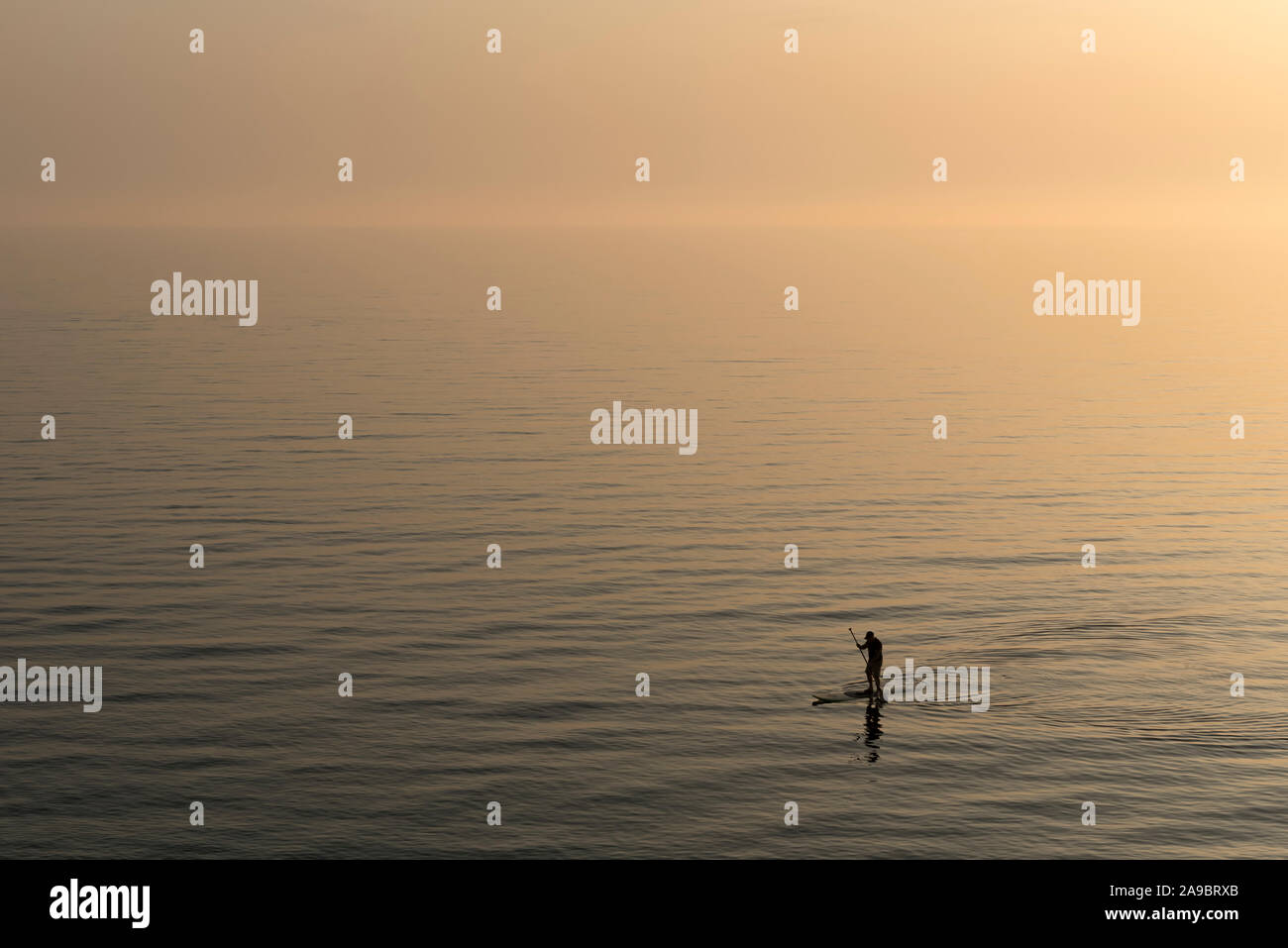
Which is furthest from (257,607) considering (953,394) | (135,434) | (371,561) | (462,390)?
(953,394)

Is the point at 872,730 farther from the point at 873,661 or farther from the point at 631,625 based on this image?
the point at 631,625

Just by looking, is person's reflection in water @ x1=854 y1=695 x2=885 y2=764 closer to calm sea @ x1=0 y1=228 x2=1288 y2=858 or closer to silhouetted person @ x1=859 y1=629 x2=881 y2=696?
calm sea @ x1=0 y1=228 x2=1288 y2=858

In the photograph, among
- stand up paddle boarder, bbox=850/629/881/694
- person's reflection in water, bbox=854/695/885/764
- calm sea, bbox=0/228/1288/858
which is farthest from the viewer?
stand up paddle boarder, bbox=850/629/881/694

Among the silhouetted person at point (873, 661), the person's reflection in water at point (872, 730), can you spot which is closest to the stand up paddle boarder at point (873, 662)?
the silhouetted person at point (873, 661)

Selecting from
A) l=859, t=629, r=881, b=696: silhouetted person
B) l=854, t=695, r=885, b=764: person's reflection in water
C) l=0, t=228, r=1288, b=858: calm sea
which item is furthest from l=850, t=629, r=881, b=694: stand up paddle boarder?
l=0, t=228, r=1288, b=858: calm sea

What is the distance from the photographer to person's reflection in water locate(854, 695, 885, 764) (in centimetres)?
4497

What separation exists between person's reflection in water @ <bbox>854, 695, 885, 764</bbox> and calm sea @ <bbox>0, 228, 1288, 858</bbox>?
0.84ft

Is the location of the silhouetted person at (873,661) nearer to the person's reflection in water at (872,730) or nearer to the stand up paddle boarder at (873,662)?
the stand up paddle boarder at (873,662)

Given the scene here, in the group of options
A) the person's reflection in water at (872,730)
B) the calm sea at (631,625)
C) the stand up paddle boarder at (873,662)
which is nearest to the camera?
the calm sea at (631,625)

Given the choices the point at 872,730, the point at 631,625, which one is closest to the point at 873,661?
the point at 872,730

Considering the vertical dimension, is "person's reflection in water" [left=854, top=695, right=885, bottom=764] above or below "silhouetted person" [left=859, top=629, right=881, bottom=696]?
below

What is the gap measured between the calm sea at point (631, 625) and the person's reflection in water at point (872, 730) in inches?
10.0

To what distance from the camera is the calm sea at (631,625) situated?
1612 inches
